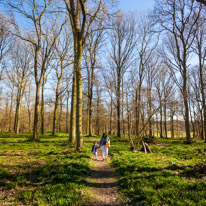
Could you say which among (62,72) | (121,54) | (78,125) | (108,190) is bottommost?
(108,190)

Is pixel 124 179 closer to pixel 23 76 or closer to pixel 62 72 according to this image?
pixel 62 72

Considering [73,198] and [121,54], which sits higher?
[121,54]

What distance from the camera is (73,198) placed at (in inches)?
161

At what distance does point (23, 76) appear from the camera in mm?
26359

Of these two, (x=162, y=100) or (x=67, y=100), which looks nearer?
(x=162, y=100)

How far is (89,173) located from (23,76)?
25.6 m

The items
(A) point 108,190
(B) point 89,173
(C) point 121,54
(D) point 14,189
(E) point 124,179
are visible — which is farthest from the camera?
(C) point 121,54

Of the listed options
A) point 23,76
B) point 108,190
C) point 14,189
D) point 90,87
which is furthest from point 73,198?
point 23,76

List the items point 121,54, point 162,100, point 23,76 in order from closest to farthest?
point 162,100 → point 121,54 → point 23,76

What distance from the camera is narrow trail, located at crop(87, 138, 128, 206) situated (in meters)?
4.26

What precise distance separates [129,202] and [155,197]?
2.56ft

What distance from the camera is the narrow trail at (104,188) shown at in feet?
14.0

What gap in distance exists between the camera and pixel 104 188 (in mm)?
5223

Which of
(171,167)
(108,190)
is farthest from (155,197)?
(171,167)
